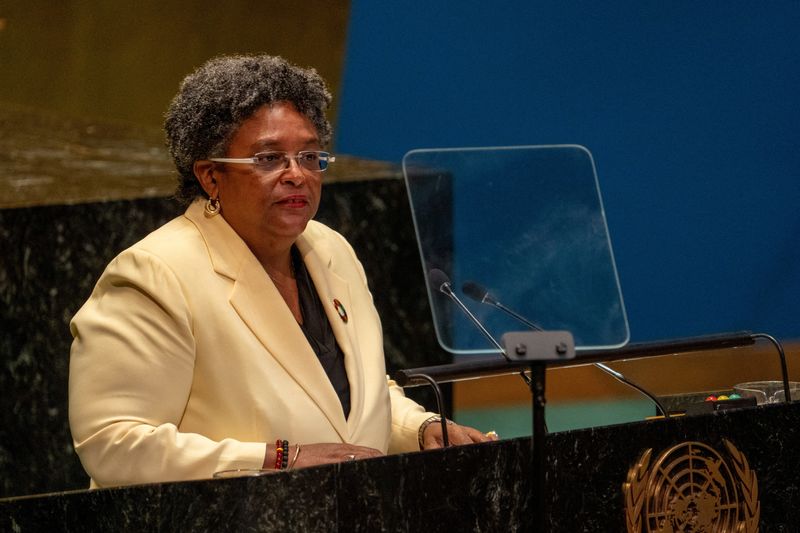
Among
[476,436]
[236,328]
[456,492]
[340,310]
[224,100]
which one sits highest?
[224,100]

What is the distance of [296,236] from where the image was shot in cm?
242

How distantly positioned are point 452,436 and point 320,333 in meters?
0.35

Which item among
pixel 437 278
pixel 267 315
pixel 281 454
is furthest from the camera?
pixel 437 278

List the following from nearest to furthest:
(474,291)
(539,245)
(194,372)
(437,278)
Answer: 1. (194,372)
2. (437,278)
3. (474,291)
4. (539,245)

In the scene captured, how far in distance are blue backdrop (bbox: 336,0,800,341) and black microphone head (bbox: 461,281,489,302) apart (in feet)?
5.66

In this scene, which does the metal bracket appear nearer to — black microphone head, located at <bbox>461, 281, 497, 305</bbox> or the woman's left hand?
the woman's left hand

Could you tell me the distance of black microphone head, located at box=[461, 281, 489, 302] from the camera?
307cm

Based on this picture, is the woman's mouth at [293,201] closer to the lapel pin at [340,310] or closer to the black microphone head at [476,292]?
the lapel pin at [340,310]

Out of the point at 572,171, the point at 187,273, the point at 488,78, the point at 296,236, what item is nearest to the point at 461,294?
the point at 572,171

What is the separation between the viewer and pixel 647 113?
15.7 feet

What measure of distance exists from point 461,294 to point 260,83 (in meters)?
1.25

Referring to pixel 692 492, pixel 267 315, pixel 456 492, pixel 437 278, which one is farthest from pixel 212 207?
pixel 692 492

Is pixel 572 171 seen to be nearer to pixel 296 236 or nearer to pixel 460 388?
pixel 296 236

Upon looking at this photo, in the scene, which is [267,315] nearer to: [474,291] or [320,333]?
[320,333]
